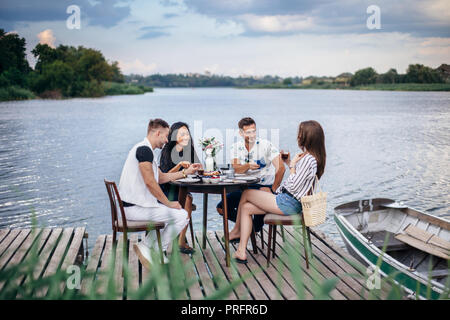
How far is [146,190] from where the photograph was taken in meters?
3.68

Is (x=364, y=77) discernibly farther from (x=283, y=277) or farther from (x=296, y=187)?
(x=283, y=277)

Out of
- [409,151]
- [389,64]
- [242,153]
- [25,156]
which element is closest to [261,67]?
[389,64]

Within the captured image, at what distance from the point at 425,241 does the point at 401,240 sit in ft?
0.81

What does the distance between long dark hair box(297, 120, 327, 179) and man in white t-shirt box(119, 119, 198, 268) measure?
118cm

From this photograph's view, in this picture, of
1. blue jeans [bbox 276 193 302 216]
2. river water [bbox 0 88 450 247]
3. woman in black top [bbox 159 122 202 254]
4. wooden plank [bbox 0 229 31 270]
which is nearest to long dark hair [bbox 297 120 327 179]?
blue jeans [bbox 276 193 302 216]

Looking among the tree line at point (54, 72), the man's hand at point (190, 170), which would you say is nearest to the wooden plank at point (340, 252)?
the man's hand at point (190, 170)

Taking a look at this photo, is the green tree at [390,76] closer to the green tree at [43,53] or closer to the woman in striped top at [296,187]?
the woman in striped top at [296,187]

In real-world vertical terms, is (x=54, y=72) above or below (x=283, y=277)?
above

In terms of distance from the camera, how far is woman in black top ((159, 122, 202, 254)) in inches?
166

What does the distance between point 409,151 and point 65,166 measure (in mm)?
12861

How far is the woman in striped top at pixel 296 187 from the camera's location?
11.9 ft

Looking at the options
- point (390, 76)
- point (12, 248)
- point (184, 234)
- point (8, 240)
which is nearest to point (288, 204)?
point (184, 234)

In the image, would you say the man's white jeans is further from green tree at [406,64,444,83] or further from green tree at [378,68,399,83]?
green tree at [378,68,399,83]

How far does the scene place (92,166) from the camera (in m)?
13.5
